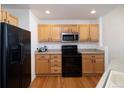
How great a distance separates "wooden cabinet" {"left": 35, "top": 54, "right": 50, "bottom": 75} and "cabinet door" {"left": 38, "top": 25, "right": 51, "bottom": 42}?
0.76 m

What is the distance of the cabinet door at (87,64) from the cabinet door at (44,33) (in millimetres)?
1500

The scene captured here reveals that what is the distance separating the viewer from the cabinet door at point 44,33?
5.57 metres

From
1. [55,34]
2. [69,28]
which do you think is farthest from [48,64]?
[69,28]

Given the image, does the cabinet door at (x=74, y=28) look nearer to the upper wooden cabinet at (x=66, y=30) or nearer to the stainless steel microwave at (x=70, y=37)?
the upper wooden cabinet at (x=66, y=30)

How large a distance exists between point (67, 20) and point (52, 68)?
1976 millimetres

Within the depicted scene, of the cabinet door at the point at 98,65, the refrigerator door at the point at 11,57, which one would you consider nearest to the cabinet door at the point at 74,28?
the cabinet door at the point at 98,65

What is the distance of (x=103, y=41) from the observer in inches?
215

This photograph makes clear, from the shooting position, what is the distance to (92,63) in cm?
514

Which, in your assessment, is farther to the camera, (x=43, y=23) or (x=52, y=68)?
(x=43, y=23)

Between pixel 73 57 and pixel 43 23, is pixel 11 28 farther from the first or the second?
pixel 43 23

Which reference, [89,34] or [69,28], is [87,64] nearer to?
[89,34]

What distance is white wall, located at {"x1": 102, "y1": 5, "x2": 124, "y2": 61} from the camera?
4.89m

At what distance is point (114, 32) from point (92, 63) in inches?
50.8

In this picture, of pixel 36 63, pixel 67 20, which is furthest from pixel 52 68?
pixel 67 20
